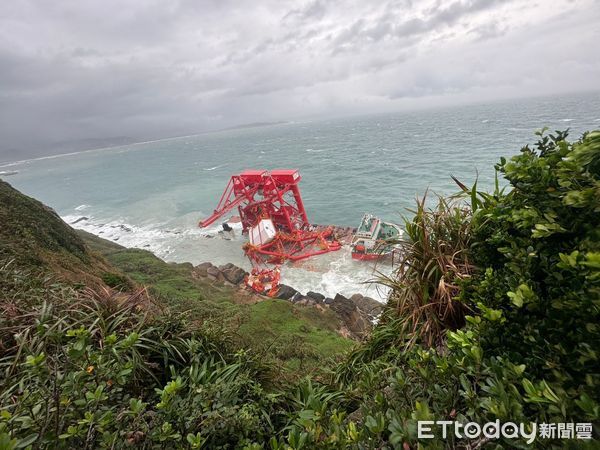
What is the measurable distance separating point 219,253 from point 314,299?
1421cm

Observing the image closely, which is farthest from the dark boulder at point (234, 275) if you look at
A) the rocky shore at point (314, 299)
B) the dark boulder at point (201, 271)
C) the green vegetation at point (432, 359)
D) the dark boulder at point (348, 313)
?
the green vegetation at point (432, 359)

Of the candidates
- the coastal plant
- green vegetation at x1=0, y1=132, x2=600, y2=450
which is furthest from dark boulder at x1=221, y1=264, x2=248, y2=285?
green vegetation at x1=0, y1=132, x2=600, y2=450

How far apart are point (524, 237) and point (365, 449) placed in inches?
64.6

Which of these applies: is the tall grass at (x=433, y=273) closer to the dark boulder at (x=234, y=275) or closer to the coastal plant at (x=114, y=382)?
the coastal plant at (x=114, y=382)

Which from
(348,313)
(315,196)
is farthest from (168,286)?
(315,196)

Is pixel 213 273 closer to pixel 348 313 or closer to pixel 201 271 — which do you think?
pixel 201 271

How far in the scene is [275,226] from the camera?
28531mm

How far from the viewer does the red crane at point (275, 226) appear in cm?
2511

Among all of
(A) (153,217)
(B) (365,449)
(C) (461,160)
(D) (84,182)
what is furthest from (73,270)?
(D) (84,182)

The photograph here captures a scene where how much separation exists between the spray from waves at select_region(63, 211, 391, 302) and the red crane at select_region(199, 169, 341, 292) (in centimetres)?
132

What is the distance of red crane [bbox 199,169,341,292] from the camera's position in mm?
25114

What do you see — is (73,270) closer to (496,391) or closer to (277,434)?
(277,434)

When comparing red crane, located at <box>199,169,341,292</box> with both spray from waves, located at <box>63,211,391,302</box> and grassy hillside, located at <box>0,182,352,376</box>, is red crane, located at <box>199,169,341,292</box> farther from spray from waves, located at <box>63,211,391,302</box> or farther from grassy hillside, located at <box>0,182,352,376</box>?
grassy hillside, located at <box>0,182,352,376</box>

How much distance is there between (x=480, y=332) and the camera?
1770 millimetres
